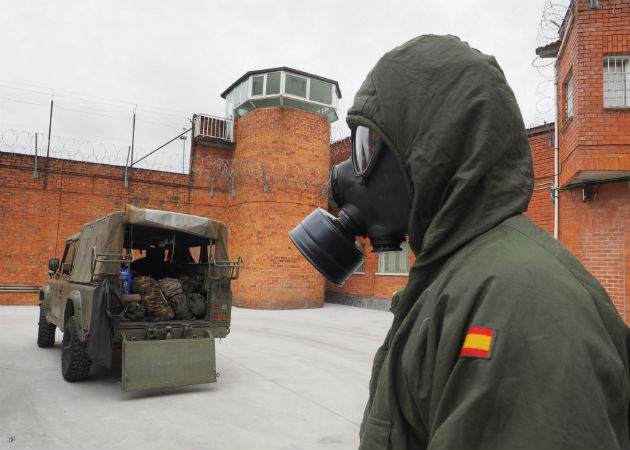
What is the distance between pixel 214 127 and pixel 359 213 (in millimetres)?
16568

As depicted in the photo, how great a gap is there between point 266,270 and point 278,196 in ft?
8.16

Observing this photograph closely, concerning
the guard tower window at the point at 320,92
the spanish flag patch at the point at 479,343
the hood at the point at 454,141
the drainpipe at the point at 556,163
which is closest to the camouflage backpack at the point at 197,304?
the hood at the point at 454,141

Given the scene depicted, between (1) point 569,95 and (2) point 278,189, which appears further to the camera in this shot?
(2) point 278,189

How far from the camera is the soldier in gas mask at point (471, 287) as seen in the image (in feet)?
2.12

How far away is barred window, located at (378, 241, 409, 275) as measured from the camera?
1498cm

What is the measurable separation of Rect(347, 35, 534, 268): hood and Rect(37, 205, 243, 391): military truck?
4963 mm

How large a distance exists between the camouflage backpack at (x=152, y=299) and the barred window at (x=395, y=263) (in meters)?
9.79

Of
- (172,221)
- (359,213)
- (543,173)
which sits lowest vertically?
(359,213)

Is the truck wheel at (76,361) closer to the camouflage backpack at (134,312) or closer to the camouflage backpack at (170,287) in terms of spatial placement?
the camouflage backpack at (134,312)

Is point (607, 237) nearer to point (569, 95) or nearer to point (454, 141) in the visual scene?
point (569, 95)

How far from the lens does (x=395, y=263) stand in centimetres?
1538

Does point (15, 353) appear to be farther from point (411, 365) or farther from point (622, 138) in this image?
point (622, 138)

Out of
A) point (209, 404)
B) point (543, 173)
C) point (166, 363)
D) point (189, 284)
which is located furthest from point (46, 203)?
point (543, 173)

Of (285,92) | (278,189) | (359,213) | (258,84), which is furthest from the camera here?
(258,84)
